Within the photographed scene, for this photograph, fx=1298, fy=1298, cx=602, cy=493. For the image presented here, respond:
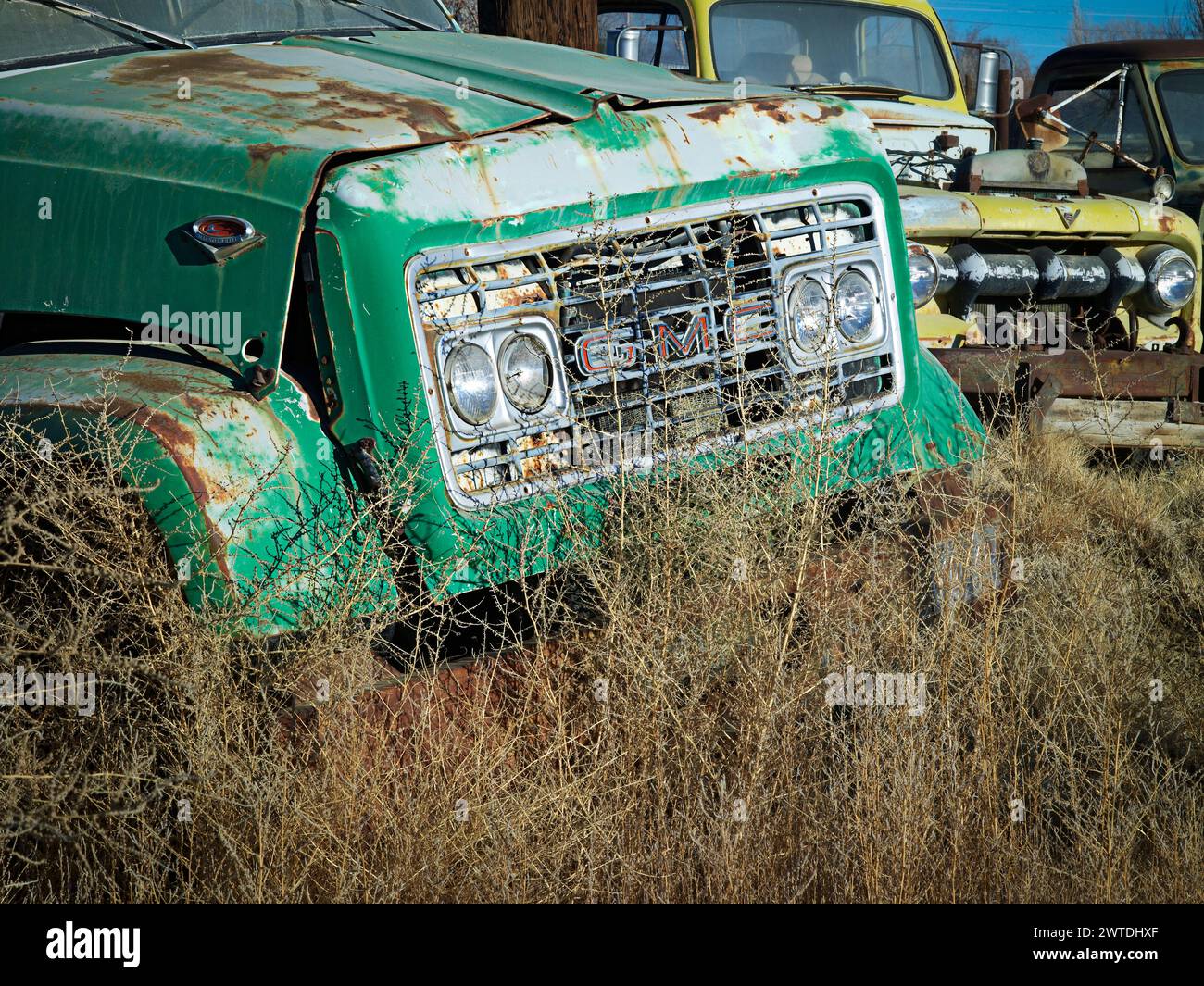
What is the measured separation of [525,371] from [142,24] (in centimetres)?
171

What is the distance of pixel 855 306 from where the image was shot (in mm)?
3250

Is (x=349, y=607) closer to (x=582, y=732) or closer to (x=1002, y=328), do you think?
(x=582, y=732)

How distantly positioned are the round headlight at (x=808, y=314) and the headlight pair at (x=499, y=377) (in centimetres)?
67

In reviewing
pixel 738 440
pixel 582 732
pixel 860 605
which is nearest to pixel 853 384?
pixel 738 440

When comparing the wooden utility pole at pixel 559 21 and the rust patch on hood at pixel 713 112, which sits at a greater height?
the wooden utility pole at pixel 559 21

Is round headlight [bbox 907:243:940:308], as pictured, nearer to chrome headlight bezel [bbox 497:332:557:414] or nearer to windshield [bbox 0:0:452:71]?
windshield [bbox 0:0:452:71]

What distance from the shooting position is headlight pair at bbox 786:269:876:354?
3141 millimetres

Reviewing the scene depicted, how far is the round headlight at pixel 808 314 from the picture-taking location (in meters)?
3.14

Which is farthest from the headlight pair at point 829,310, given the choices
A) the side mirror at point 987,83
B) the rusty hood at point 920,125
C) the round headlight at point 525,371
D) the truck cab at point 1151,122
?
the truck cab at point 1151,122

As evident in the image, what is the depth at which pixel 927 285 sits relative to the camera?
509 centimetres

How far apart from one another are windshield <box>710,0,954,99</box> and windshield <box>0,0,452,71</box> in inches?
94.7

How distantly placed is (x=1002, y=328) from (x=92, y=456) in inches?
161

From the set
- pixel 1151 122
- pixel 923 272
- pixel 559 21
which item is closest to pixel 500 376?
pixel 923 272

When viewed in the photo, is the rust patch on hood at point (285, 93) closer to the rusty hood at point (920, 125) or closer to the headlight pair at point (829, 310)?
the headlight pair at point (829, 310)
